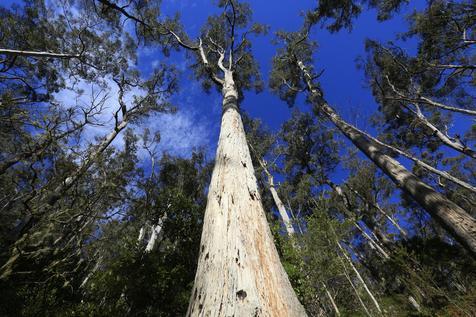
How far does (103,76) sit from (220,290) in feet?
41.3

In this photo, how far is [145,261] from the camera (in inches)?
236

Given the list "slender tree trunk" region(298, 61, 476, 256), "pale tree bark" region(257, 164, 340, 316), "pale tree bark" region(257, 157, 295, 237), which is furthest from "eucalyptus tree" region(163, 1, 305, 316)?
"pale tree bark" region(257, 157, 295, 237)

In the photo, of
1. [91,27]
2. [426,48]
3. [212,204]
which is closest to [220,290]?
[212,204]

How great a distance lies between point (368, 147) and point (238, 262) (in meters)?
6.19

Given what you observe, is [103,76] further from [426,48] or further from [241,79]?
[426,48]

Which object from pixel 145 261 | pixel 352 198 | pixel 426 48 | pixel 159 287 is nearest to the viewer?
pixel 159 287

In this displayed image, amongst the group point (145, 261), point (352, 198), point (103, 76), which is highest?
point (103, 76)

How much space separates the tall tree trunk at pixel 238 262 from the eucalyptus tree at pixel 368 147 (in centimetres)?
323

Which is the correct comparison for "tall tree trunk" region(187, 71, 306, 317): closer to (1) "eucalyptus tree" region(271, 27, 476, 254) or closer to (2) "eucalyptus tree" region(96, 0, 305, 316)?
(2) "eucalyptus tree" region(96, 0, 305, 316)

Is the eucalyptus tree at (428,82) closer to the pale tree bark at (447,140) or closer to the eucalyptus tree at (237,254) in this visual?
the pale tree bark at (447,140)

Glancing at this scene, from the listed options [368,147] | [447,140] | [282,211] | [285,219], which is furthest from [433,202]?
[282,211]

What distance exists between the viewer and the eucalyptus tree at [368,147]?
11.4 ft

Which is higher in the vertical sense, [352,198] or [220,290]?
[352,198]

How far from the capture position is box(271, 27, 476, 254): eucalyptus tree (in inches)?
137
